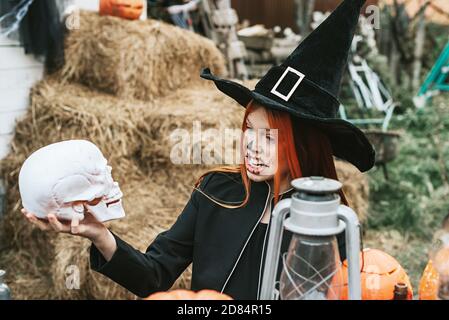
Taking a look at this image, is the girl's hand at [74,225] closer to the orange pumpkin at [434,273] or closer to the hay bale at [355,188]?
the orange pumpkin at [434,273]

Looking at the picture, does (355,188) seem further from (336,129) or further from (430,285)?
(430,285)

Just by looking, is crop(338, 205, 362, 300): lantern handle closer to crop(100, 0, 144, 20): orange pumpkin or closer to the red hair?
the red hair

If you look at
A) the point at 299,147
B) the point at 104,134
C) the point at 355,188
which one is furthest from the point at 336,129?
the point at 355,188

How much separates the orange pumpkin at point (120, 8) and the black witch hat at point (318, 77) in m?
2.62

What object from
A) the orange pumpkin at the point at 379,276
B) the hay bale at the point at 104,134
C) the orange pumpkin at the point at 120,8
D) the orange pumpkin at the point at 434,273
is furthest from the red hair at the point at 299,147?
the orange pumpkin at the point at 120,8

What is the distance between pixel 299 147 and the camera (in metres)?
1.27

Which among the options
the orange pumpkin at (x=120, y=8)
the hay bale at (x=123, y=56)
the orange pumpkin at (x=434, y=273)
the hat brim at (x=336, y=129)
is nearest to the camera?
the orange pumpkin at (x=434, y=273)

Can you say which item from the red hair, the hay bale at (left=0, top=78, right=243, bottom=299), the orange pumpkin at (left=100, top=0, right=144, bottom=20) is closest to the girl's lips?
the red hair

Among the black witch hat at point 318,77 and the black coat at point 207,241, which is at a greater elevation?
the black witch hat at point 318,77

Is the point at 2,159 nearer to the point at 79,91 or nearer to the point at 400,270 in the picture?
the point at 79,91

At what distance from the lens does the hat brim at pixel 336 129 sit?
1173 mm

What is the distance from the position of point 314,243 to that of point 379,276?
279mm

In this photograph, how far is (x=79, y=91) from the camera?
3.39 meters
